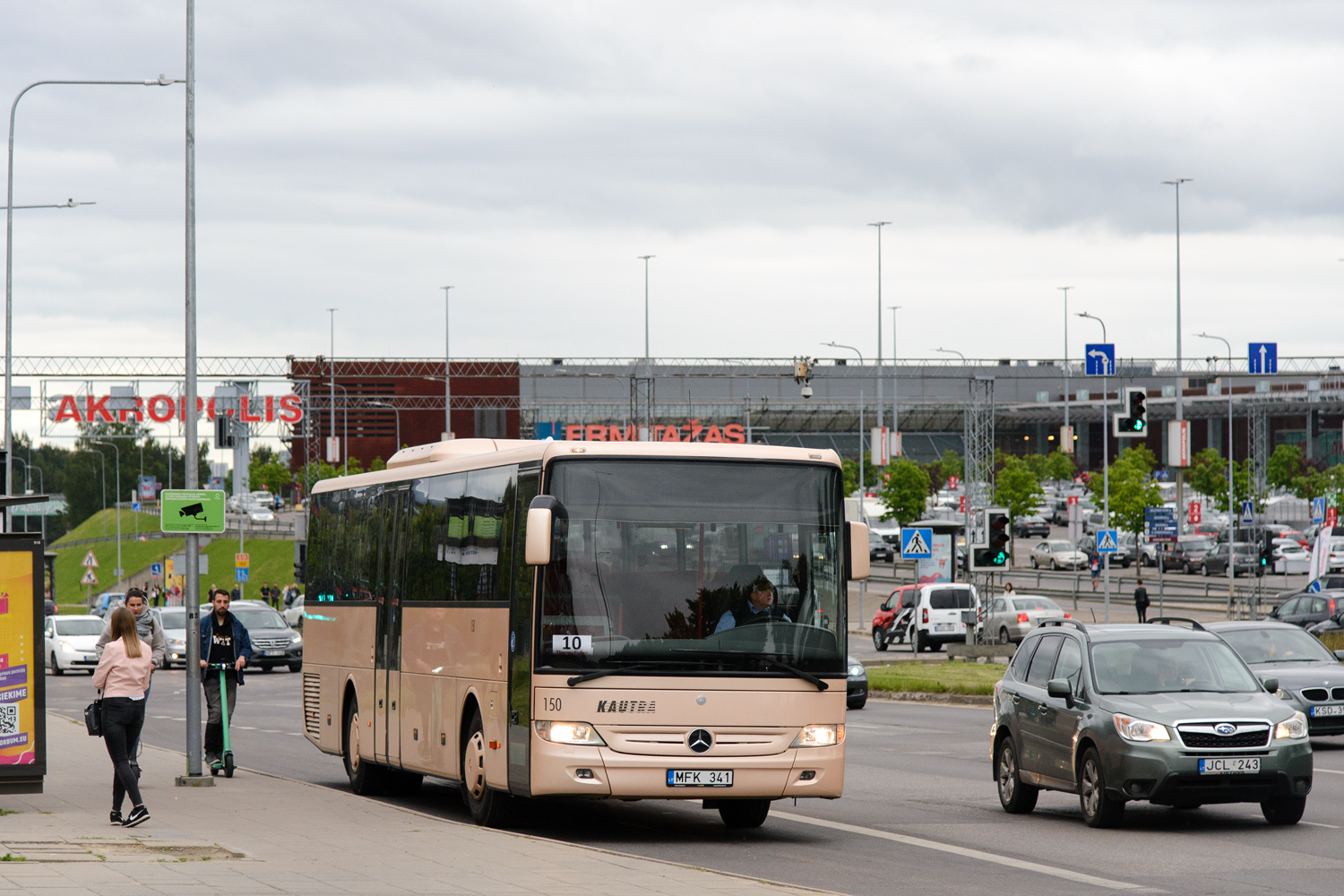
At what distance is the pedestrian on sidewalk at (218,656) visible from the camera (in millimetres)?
18156

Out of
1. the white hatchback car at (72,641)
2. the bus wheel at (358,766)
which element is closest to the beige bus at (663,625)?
the bus wheel at (358,766)

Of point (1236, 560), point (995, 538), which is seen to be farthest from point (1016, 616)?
point (1236, 560)

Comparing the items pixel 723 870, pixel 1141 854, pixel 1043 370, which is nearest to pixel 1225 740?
pixel 1141 854

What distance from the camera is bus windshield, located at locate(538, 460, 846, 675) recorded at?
13055 mm

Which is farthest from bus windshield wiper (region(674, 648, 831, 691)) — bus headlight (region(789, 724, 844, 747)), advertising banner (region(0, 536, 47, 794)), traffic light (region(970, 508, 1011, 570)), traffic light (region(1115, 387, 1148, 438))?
traffic light (region(970, 508, 1011, 570))

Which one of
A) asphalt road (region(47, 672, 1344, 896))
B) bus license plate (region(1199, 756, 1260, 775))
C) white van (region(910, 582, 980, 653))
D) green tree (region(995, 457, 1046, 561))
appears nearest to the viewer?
asphalt road (region(47, 672, 1344, 896))

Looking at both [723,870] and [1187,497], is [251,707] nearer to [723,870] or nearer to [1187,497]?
[723,870]

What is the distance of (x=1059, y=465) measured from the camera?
405ft

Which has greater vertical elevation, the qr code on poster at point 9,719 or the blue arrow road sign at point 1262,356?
the blue arrow road sign at point 1262,356

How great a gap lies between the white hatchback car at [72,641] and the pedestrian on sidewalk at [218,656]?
88.5 feet

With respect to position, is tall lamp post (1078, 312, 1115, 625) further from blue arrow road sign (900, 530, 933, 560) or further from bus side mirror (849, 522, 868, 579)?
bus side mirror (849, 522, 868, 579)

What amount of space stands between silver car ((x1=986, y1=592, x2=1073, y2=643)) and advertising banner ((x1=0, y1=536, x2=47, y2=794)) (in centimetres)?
3363

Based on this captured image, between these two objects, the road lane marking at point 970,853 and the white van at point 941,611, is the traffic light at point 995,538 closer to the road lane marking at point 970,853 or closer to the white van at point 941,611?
the white van at point 941,611

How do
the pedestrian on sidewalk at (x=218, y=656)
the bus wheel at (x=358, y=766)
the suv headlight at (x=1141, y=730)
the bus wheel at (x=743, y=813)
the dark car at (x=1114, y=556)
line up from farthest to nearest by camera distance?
the dark car at (x=1114, y=556)
the pedestrian on sidewalk at (x=218, y=656)
the bus wheel at (x=358, y=766)
the bus wheel at (x=743, y=813)
the suv headlight at (x=1141, y=730)
